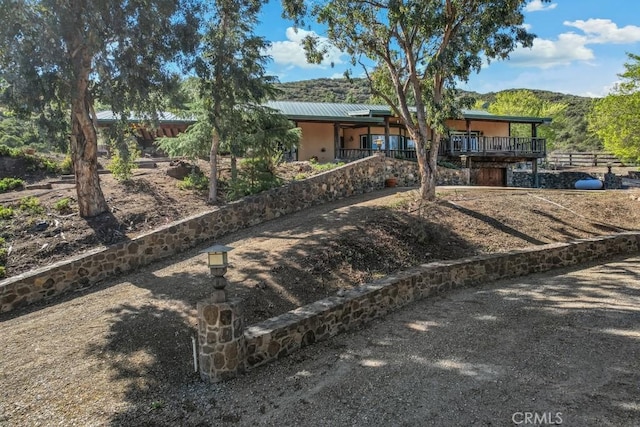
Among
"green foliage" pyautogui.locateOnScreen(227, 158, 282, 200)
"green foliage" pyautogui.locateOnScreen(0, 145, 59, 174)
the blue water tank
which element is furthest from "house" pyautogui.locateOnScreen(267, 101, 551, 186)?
"green foliage" pyautogui.locateOnScreen(0, 145, 59, 174)

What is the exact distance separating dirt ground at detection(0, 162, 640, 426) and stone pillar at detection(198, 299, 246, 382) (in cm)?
24

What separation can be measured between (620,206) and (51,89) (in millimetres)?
17369

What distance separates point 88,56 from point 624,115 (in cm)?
2209

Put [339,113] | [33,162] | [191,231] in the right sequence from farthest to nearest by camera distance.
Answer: [339,113], [33,162], [191,231]

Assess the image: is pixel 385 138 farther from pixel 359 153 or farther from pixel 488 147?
pixel 488 147

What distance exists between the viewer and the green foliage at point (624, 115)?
19.4 metres

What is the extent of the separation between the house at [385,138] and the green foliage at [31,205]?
10.8 m

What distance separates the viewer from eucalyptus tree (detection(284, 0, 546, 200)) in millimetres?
11586

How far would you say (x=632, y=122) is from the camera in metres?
19.4

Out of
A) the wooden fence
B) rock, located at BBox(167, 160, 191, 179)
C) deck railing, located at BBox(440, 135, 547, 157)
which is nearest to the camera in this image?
rock, located at BBox(167, 160, 191, 179)

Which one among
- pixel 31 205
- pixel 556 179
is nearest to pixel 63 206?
pixel 31 205

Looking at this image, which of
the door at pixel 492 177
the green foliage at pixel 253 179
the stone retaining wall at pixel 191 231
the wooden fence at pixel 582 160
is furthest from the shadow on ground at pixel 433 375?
the wooden fence at pixel 582 160

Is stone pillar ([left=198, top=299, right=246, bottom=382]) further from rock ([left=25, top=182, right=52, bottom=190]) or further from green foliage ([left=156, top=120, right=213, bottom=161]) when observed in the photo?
rock ([left=25, top=182, right=52, bottom=190])

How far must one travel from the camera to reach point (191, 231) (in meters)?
10.6
